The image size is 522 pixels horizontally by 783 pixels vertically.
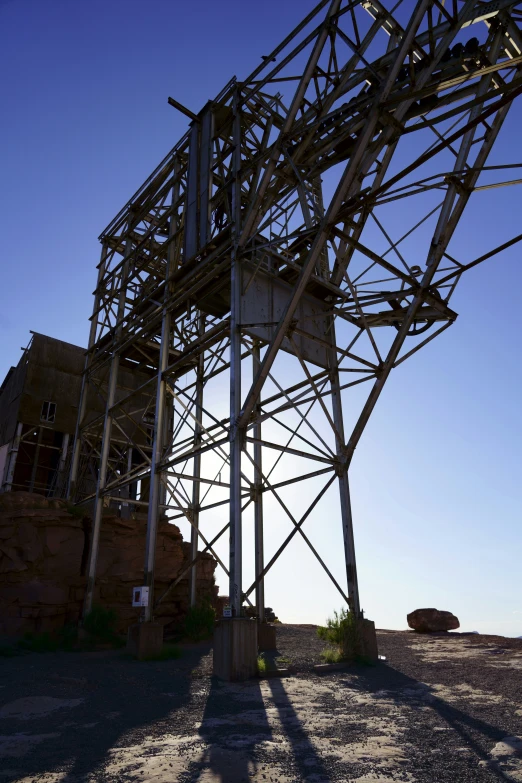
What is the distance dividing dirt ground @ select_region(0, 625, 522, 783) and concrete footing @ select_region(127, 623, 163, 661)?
1156 mm

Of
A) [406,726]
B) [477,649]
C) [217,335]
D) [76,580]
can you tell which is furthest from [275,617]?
[406,726]

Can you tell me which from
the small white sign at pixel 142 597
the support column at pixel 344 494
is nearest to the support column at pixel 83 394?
the small white sign at pixel 142 597

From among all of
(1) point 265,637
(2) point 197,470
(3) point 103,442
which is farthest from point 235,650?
(3) point 103,442

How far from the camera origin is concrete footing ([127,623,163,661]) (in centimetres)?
1062

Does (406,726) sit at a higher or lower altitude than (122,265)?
lower

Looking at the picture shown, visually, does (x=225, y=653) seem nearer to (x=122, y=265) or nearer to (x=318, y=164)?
(x=318, y=164)

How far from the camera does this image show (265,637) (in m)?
12.1

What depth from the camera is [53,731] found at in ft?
17.0

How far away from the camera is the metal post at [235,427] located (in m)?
9.02

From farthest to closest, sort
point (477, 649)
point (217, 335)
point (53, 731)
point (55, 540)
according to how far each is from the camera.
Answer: point (55, 540) → point (217, 335) → point (477, 649) → point (53, 731)

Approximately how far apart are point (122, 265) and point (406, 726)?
16.6 metres

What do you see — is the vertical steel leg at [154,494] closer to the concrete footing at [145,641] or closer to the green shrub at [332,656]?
the concrete footing at [145,641]

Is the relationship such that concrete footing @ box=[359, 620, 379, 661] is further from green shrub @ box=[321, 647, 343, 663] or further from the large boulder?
the large boulder

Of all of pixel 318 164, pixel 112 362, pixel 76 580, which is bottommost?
pixel 76 580
